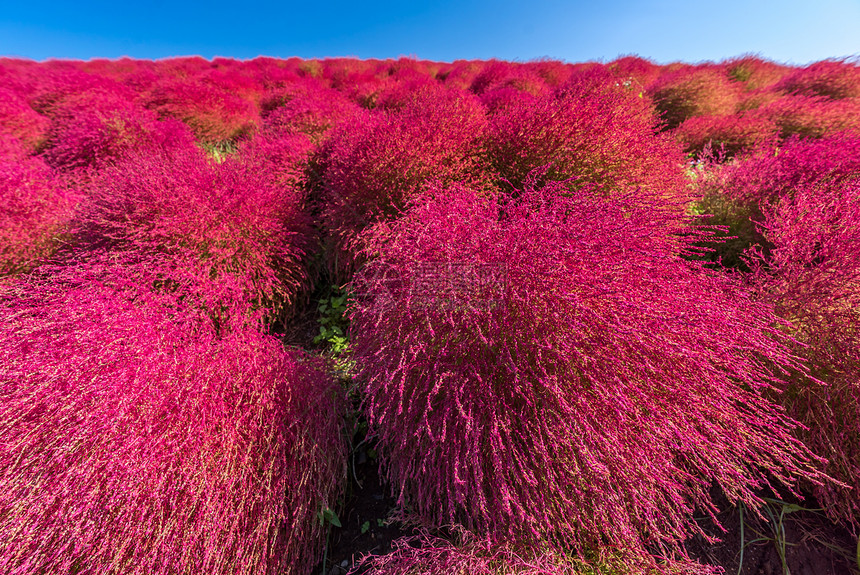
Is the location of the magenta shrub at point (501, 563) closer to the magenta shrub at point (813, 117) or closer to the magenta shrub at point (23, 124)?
the magenta shrub at point (813, 117)

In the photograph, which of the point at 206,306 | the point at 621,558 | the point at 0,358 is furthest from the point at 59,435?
the point at 621,558

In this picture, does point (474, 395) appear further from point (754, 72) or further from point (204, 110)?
point (754, 72)

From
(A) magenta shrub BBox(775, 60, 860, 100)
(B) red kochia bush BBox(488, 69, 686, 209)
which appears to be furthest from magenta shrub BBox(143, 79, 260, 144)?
(A) magenta shrub BBox(775, 60, 860, 100)

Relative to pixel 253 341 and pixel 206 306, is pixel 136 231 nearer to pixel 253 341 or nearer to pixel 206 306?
pixel 206 306

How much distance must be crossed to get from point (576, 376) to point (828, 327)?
4.78 ft

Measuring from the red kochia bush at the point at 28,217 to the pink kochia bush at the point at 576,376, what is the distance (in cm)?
335

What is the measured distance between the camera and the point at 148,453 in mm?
1217

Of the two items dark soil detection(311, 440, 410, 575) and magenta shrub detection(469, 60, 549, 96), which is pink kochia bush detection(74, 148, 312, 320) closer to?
dark soil detection(311, 440, 410, 575)

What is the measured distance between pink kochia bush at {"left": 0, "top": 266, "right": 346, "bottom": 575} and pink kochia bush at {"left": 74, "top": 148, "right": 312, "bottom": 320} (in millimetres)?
687

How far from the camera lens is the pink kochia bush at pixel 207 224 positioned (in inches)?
87.0

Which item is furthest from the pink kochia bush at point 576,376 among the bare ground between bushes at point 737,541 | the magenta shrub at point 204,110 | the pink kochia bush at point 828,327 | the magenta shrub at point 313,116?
the magenta shrub at point 204,110

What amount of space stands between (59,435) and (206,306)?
42.0 inches

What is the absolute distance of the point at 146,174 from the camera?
250 centimetres

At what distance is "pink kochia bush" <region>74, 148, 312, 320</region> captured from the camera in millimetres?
2211
